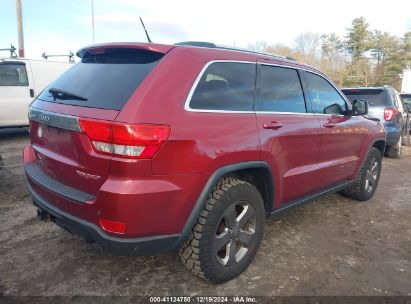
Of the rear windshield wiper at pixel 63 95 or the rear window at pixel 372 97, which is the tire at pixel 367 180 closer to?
the rear window at pixel 372 97

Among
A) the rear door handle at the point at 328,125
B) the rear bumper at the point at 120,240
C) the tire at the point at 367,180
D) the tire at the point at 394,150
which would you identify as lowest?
the tire at the point at 394,150

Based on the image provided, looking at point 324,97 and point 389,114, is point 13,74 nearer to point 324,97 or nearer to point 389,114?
point 324,97

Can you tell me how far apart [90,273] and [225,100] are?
5.79 feet

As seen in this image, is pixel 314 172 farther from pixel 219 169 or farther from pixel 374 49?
pixel 374 49

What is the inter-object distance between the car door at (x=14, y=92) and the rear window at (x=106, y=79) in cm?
694

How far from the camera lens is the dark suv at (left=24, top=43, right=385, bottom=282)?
2.34 metres

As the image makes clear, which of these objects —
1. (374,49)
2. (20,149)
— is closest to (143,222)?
(20,149)

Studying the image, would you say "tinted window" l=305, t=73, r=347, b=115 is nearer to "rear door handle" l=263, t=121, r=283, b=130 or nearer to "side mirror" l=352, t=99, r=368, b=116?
"side mirror" l=352, t=99, r=368, b=116

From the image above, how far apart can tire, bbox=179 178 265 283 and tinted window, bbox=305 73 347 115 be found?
1.39 metres

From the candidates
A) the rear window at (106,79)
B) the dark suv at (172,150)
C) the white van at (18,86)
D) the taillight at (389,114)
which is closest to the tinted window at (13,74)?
the white van at (18,86)

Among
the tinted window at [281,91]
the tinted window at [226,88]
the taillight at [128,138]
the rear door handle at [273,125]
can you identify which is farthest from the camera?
the tinted window at [281,91]

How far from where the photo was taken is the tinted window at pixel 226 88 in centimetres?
269

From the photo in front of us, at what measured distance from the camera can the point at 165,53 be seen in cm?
264

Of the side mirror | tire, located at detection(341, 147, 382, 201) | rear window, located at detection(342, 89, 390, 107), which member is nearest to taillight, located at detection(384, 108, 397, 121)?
rear window, located at detection(342, 89, 390, 107)
